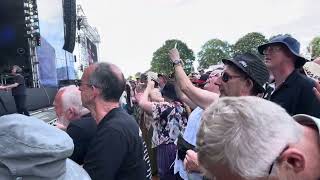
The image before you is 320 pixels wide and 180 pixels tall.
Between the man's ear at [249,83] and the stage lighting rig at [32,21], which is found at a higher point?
the stage lighting rig at [32,21]

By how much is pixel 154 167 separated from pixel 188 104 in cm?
359

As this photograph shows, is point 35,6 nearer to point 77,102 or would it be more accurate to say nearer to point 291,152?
point 77,102

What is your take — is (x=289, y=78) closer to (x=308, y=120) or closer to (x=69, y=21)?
(x=308, y=120)

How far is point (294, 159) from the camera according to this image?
1216 millimetres

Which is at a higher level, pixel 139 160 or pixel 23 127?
pixel 23 127

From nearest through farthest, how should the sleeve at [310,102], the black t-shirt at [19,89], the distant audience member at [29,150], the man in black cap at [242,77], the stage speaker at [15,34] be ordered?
the distant audience member at [29,150], the man in black cap at [242,77], the sleeve at [310,102], the black t-shirt at [19,89], the stage speaker at [15,34]

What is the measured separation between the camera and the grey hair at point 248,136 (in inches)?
46.9

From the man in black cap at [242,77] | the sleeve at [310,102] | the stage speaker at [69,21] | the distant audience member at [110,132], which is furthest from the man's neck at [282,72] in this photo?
the stage speaker at [69,21]

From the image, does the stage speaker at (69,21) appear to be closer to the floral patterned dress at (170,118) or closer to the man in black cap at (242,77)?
the floral patterned dress at (170,118)

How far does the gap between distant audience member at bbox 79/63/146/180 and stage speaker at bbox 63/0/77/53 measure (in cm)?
2072

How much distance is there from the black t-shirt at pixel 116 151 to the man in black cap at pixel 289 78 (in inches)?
49.6

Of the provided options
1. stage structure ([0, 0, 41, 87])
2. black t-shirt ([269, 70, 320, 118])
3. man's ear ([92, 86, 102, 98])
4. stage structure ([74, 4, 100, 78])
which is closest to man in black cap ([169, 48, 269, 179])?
black t-shirt ([269, 70, 320, 118])

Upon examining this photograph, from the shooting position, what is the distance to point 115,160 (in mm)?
2746

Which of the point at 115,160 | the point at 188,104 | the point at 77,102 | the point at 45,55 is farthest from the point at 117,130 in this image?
the point at 45,55
